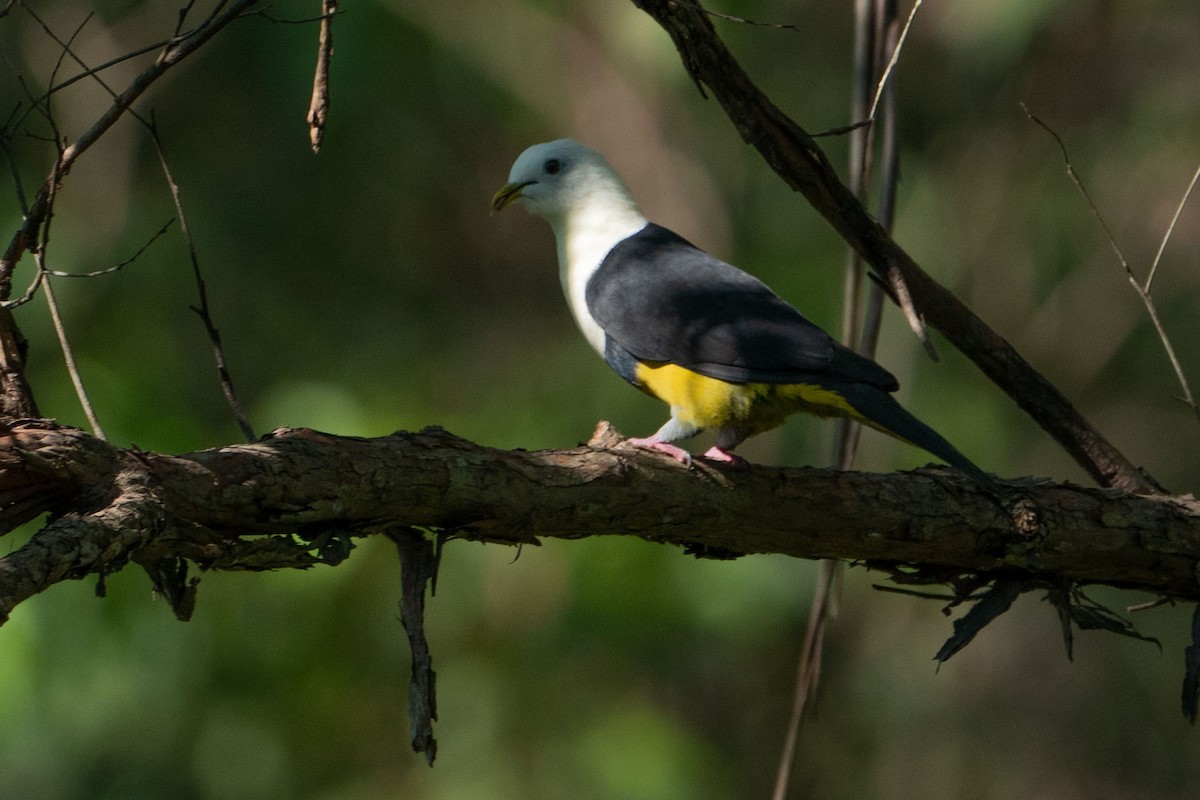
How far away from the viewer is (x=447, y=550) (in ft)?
21.8

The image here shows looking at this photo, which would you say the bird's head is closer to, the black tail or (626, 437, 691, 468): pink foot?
the black tail

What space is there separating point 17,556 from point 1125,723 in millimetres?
8431

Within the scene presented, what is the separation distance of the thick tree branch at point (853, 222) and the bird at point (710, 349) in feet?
Result: 0.85

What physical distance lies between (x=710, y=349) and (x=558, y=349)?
17.7ft

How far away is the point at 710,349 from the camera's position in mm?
3898

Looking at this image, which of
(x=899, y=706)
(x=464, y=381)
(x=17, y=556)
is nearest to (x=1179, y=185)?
(x=899, y=706)

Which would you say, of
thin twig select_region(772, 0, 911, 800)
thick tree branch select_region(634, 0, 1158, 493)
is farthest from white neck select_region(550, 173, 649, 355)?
thick tree branch select_region(634, 0, 1158, 493)

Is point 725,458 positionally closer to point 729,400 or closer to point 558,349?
point 729,400

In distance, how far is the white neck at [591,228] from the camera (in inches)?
187

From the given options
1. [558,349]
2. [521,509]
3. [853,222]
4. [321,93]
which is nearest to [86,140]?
[321,93]

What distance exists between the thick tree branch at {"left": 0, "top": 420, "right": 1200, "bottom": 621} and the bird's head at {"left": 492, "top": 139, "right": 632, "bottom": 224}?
201 centimetres

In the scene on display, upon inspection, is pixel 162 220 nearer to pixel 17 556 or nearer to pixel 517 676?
pixel 517 676

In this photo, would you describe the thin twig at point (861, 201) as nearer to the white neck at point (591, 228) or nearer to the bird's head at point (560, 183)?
the white neck at point (591, 228)

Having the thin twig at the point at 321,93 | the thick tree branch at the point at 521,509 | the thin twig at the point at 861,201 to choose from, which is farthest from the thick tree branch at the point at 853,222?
the thin twig at the point at 321,93
